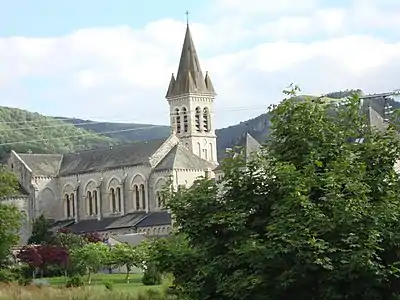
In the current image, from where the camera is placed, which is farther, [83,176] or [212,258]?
[83,176]

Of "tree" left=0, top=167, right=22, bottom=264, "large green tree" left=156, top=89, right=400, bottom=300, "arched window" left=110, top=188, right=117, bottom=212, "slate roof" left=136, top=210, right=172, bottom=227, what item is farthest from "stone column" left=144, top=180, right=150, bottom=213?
"large green tree" left=156, top=89, right=400, bottom=300

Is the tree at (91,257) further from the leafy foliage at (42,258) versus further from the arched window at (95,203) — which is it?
the arched window at (95,203)

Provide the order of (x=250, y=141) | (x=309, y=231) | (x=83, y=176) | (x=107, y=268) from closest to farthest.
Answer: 1. (x=309, y=231)
2. (x=107, y=268)
3. (x=250, y=141)
4. (x=83, y=176)

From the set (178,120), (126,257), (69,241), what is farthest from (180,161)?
(126,257)

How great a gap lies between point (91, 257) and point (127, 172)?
1588 inches

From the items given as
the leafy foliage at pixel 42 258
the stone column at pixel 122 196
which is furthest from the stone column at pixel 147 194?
the leafy foliage at pixel 42 258

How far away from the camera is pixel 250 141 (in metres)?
89.2

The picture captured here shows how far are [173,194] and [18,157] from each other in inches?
3721

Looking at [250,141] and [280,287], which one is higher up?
[250,141]

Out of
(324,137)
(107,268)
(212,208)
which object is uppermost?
(324,137)

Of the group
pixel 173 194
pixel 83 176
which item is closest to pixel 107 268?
pixel 83 176

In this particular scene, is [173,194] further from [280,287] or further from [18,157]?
[18,157]

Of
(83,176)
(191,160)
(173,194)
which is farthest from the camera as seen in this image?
(83,176)

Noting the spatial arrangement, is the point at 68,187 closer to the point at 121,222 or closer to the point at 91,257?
the point at 121,222
